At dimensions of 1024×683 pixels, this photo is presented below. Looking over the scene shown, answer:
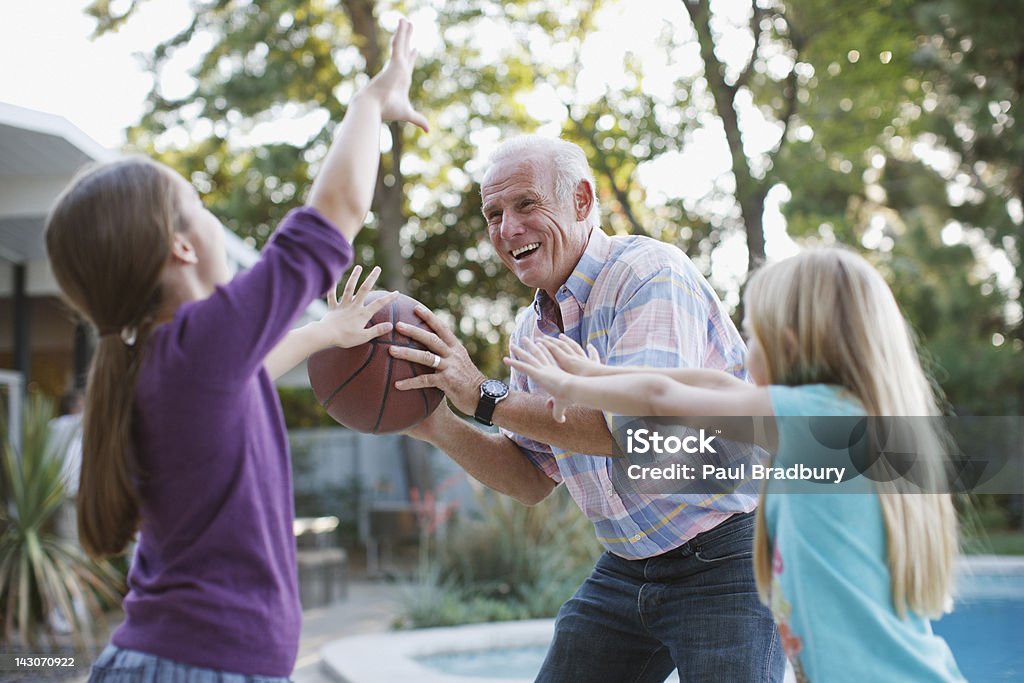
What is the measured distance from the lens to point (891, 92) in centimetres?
1496

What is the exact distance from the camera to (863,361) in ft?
6.61

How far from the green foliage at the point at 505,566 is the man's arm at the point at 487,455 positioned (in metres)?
5.72

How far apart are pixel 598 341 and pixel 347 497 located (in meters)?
15.2

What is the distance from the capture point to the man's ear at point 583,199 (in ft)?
10.4

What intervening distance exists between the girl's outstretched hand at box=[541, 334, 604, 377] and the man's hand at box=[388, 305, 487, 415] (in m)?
0.48

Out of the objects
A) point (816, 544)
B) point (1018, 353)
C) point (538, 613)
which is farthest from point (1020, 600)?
point (816, 544)

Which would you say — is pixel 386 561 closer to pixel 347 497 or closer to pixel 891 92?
pixel 347 497

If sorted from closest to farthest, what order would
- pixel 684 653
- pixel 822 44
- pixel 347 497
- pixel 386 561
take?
pixel 684 653 < pixel 822 44 < pixel 386 561 < pixel 347 497

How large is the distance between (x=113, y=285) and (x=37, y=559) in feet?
20.0

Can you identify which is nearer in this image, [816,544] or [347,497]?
[816,544]

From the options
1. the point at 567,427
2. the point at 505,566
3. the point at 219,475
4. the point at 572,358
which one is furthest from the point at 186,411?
the point at 505,566

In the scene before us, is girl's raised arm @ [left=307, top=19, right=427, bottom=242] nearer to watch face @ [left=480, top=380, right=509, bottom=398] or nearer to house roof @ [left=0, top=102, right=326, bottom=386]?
watch face @ [left=480, top=380, right=509, bottom=398]

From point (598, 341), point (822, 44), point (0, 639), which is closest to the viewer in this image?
point (598, 341)

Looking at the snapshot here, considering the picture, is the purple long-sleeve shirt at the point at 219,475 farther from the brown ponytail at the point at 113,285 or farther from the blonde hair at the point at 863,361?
the blonde hair at the point at 863,361
